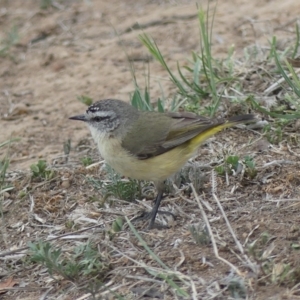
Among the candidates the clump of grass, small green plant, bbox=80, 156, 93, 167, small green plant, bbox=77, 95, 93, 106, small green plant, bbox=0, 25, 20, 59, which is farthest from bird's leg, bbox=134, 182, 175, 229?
small green plant, bbox=0, 25, 20, 59

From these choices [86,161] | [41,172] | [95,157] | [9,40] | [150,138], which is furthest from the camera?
[9,40]

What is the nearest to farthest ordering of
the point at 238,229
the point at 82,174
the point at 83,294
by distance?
the point at 83,294 → the point at 238,229 → the point at 82,174

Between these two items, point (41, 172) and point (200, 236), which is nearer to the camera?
point (200, 236)

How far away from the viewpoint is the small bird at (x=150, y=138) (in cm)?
571

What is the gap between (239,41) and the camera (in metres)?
9.19

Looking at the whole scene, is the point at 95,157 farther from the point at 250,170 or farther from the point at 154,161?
the point at 250,170

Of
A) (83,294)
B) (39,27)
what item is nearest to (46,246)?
(83,294)

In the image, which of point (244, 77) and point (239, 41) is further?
point (239, 41)

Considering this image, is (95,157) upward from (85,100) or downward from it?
downward

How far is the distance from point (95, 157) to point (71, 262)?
6.87 feet

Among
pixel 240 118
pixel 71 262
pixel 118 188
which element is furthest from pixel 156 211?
pixel 240 118

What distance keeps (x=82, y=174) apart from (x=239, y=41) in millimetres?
3439

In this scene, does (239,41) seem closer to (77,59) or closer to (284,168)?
(77,59)

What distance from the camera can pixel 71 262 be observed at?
5.05 m
